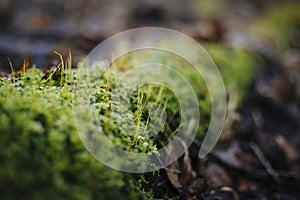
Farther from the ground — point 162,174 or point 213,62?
point 213,62

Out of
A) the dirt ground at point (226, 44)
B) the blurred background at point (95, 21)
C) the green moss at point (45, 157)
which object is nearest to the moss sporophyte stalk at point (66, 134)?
the green moss at point (45, 157)

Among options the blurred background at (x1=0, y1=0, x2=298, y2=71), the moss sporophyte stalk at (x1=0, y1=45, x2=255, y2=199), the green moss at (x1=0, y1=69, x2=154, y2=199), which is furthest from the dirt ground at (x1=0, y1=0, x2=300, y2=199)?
the green moss at (x1=0, y1=69, x2=154, y2=199)

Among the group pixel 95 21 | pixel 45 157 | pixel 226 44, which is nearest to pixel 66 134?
pixel 45 157

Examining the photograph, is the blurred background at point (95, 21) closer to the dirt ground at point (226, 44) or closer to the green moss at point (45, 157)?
the dirt ground at point (226, 44)

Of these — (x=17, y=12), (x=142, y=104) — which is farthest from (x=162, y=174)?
(x=17, y=12)

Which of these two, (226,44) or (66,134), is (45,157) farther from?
(226,44)

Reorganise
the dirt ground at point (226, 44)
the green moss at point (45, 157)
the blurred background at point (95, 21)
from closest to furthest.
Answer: the green moss at point (45, 157) → the dirt ground at point (226, 44) → the blurred background at point (95, 21)

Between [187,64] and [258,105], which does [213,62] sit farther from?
[258,105]
